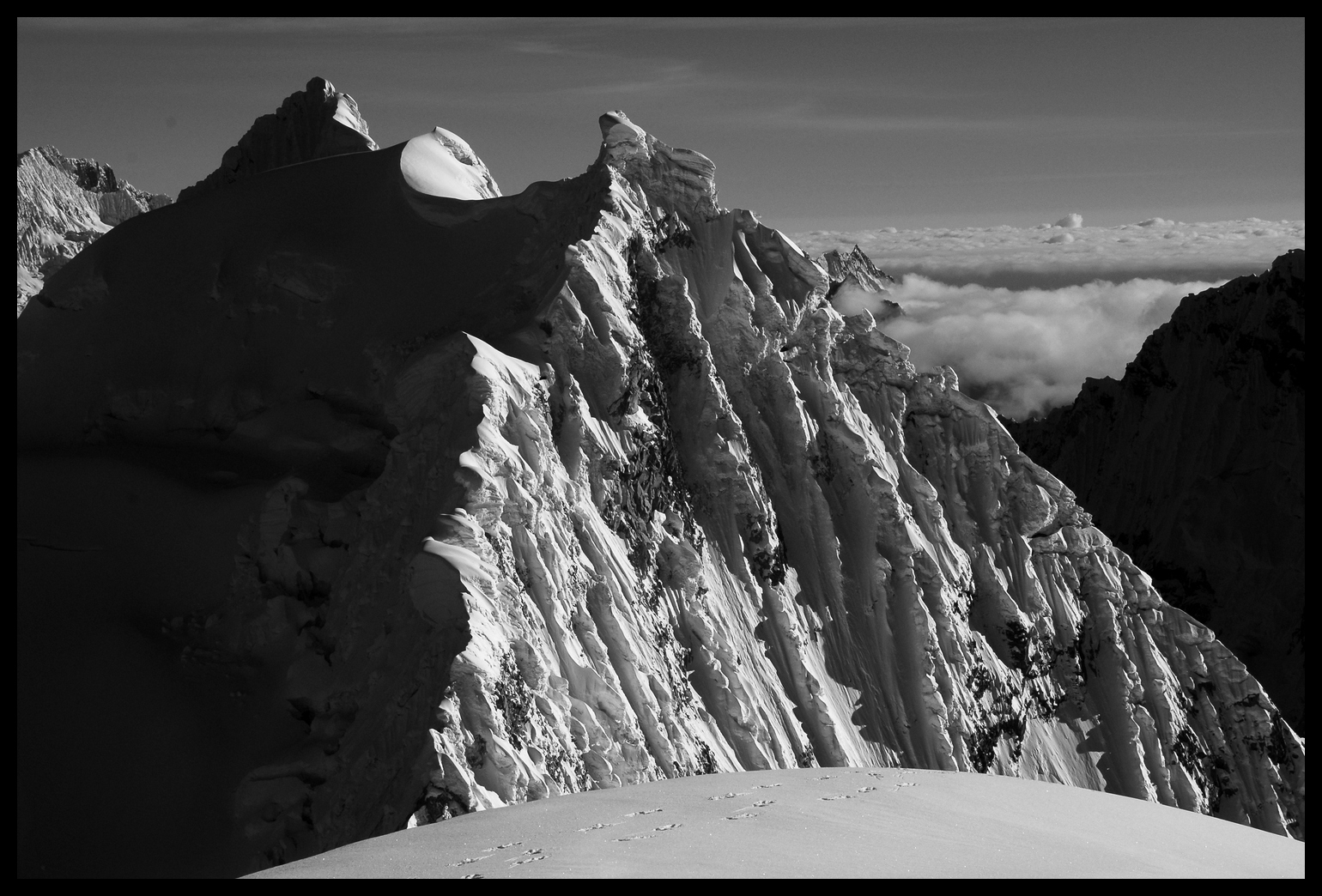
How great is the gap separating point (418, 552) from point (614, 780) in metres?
8.24

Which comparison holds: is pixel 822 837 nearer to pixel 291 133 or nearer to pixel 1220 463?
pixel 291 133

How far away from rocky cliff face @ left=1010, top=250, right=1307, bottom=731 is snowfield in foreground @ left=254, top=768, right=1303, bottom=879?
126481 mm

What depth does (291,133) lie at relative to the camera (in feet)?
256

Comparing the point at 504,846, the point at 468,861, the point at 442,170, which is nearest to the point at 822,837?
the point at 504,846

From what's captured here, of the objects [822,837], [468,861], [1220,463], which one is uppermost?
[1220,463]

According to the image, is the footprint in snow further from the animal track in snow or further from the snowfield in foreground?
the animal track in snow

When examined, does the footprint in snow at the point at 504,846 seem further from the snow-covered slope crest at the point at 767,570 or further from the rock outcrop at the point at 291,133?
the rock outcrop at the point at 291,133

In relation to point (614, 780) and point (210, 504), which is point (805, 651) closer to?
point (614, 780)

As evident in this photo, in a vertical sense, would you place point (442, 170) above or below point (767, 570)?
above

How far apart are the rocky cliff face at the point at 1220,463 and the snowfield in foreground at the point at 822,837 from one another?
415ft

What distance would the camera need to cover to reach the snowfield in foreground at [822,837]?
2062 cm

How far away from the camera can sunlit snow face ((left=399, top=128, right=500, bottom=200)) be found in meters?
60.6

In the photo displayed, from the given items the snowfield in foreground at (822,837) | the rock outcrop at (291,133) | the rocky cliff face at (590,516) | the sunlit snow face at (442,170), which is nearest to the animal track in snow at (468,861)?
the snowfield in foreground at (822,837)

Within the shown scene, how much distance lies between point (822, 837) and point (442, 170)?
46955 millimetres
